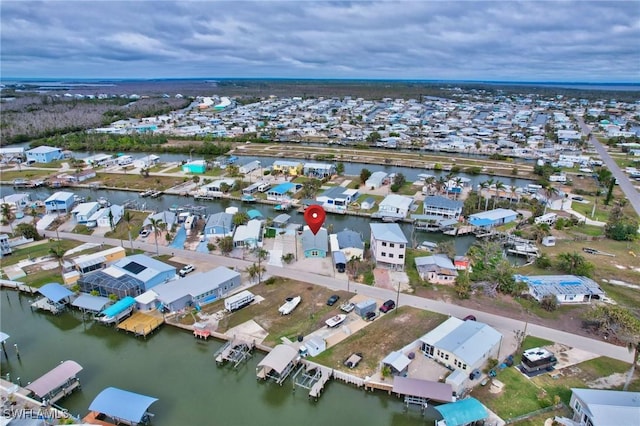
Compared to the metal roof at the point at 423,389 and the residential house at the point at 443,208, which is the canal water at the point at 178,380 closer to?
the metal roof at the point at 423,389

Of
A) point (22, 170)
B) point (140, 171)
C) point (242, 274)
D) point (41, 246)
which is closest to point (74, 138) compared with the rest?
point (22, 170)

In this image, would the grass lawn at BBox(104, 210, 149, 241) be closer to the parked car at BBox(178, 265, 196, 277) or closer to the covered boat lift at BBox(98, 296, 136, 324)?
the parked car at BBox(178, 265, 196, 277)

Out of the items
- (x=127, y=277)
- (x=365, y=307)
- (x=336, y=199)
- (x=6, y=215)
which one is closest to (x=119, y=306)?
(x=127, y=277)

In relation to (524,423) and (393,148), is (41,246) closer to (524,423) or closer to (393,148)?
(524,423)

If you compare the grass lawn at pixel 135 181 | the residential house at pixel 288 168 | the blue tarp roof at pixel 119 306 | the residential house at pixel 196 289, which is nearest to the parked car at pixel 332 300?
the residential house at pixel 196 289

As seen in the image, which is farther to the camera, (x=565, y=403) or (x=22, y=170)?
(x=22, y=170)

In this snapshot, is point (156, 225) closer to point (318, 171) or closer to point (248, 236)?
point (248, 236)

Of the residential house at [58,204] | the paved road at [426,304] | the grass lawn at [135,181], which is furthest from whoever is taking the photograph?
the grass lawn at [135,181]
